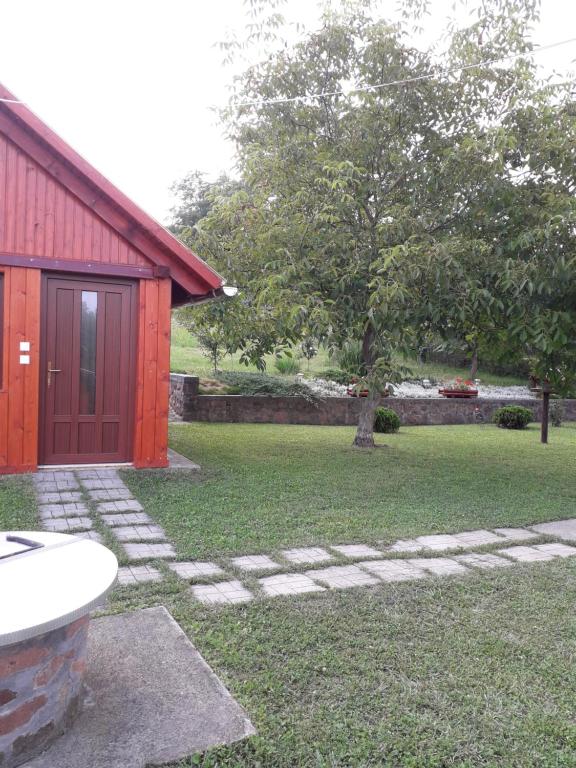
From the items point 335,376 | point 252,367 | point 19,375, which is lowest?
point 335,376

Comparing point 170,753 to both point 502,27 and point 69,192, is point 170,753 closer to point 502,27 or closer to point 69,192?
point 69,192

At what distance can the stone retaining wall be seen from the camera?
46.7ft

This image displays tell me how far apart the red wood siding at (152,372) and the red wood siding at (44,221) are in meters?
0.57

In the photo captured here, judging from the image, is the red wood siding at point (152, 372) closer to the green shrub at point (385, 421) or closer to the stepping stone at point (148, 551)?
the stepping stone at point (148, 551)

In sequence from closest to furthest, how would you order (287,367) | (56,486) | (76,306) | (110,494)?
(110,494) → (56,486) → (76,306) → (287,367)

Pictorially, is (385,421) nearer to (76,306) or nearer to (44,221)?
(76,306)

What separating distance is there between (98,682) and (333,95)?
869 centimetres

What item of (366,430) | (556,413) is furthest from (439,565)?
(556,413)

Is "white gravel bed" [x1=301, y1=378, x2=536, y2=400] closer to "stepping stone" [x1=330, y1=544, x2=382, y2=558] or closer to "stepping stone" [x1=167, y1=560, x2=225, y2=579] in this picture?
"stepping stone" [x1=330, y1=544, x2=382, y2=558]

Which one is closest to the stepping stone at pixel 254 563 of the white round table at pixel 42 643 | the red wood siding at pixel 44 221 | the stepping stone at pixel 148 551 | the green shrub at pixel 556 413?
the stepping stone at pixel 148 551

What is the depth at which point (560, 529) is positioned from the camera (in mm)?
5777

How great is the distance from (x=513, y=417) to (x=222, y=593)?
13.0 metres

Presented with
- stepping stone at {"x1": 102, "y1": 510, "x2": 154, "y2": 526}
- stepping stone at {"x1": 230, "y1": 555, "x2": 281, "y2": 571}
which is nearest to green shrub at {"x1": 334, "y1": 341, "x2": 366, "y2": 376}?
stepping stone at {"x1": 102, "y1": 510, "x2": 154, "y2": 526}

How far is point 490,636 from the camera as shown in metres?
3.39
